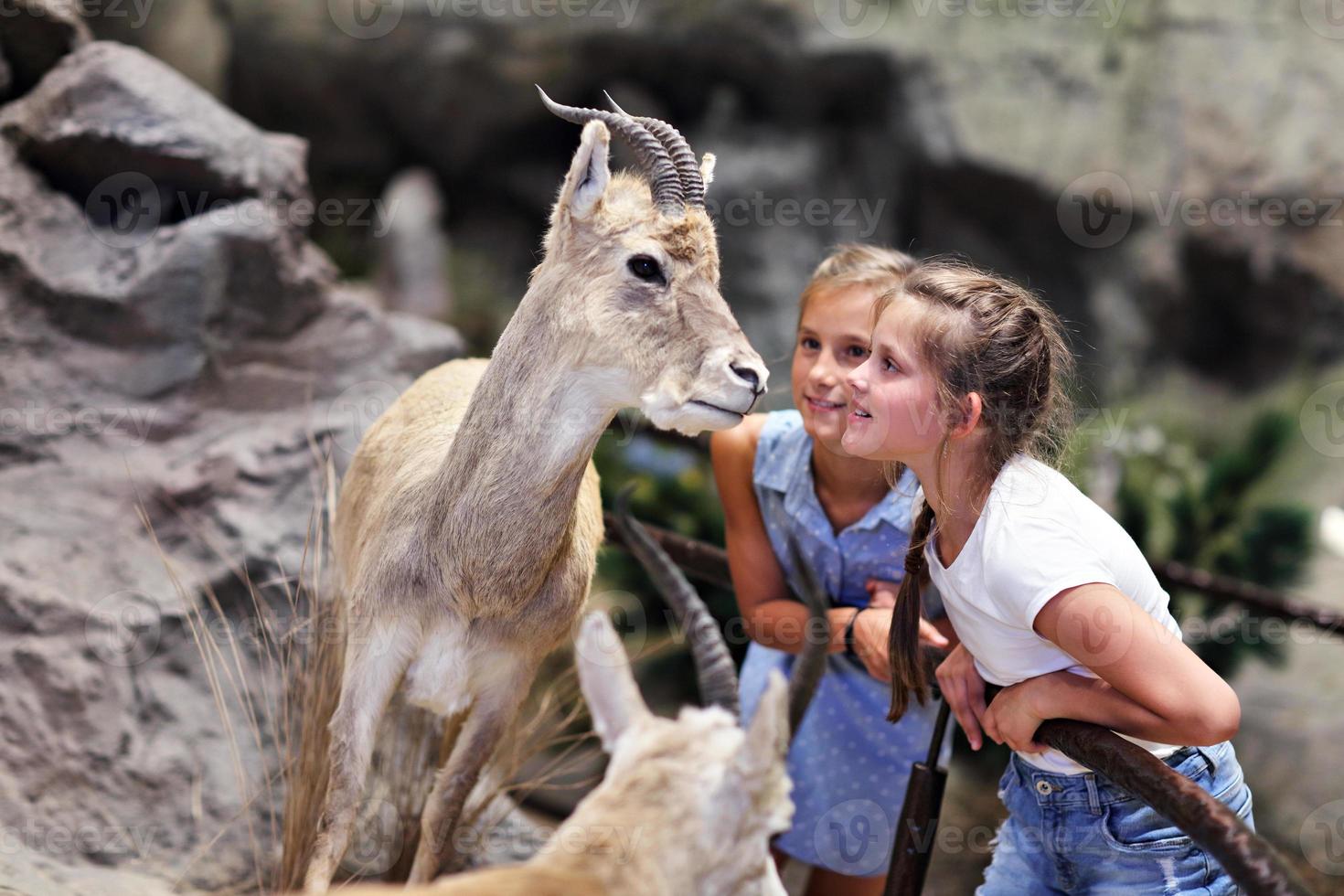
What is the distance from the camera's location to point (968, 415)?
2.01 meters

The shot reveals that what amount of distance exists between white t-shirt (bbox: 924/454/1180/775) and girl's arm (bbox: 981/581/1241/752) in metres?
0.04

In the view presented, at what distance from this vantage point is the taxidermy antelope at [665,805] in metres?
1.42

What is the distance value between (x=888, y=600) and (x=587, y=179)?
119 centimetres

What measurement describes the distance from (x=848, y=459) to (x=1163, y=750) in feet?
3.29

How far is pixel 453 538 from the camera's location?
88.0 inches

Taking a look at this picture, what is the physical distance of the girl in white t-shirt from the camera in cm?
181

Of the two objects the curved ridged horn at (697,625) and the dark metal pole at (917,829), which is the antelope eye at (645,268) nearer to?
the curved ridged horn at (697,625)

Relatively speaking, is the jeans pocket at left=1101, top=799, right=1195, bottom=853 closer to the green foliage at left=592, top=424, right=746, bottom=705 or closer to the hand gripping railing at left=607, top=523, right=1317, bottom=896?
the hand gripping railing at left=607, top=523, right=1317, bottom=896

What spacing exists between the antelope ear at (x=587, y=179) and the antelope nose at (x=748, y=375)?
0.44 meters

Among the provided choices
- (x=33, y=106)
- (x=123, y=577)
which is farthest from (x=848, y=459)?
(x=33, y=106)

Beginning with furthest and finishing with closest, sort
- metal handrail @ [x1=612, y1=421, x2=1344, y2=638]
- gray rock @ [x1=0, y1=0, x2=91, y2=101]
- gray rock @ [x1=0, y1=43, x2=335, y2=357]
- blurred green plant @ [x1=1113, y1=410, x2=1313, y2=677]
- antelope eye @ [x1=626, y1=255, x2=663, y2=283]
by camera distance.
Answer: blurred green plant @ [x1=1113, y1=410, x2=1313, y2=677] < gray rock @ [x1=0, y1=0, x2=91, y2=101] < gray rock @ [x1=0, y1=43, x2=335, y2=357] < metal handrail @ [x1=612, y1=421, x2=1344, y2=638] < antelope eye @ [x1=626, y1=255, x2=663, y2=283]

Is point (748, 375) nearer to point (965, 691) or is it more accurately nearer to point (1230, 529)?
point (965, 691)

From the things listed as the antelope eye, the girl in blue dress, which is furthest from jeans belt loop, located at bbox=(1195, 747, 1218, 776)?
the antelope eye

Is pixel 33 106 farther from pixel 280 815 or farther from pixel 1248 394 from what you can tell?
pixel 1248 394
